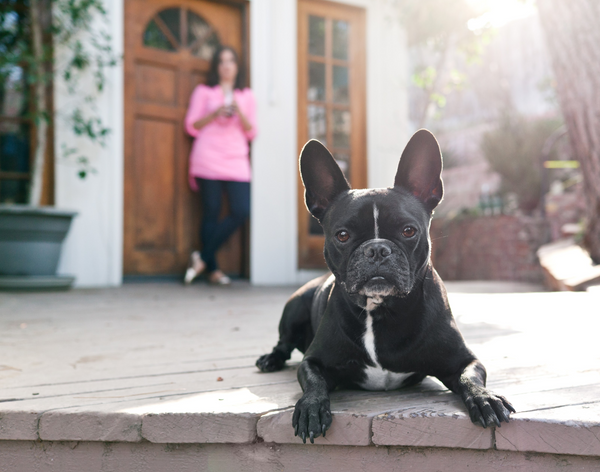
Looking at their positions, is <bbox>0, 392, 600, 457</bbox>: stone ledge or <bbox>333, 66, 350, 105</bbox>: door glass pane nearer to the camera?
<bbox>0, 392, 600, 457</bbox>: stone ledge

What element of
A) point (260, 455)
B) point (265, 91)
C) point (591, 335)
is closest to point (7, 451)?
point (260, 455)

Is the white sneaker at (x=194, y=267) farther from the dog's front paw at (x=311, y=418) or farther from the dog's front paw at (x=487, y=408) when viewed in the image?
the dog's front paw at (x=487, y=408)

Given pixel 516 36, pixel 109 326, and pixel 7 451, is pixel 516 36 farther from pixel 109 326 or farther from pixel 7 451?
pixel 7 451

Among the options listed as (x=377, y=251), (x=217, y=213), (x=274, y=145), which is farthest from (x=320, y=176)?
(x=274, y=145)

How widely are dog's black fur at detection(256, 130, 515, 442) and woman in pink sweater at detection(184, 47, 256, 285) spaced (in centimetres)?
347

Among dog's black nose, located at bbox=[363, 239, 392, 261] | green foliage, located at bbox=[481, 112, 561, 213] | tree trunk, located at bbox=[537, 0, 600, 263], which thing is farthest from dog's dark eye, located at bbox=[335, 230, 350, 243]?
green foliage, located at bbox=[481, 112, 561, 213]

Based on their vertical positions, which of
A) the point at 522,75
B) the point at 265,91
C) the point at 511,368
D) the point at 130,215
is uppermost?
the point at 522,75

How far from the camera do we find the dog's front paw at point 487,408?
1285 mm

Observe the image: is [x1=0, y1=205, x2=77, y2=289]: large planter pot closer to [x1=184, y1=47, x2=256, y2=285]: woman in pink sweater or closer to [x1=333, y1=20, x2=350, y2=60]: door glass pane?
[x1=184, y1=47, x2=256, y2=285]: woman in pink sweater

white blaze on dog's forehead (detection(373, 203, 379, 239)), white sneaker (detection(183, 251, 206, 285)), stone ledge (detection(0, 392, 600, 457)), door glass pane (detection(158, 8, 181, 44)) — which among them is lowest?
stone ledge (detection(0, 392, 600, 457))

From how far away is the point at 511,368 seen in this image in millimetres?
1821

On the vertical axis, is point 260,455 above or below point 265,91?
below

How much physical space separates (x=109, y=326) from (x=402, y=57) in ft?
16.2

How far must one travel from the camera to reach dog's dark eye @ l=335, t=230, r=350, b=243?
159 cm
